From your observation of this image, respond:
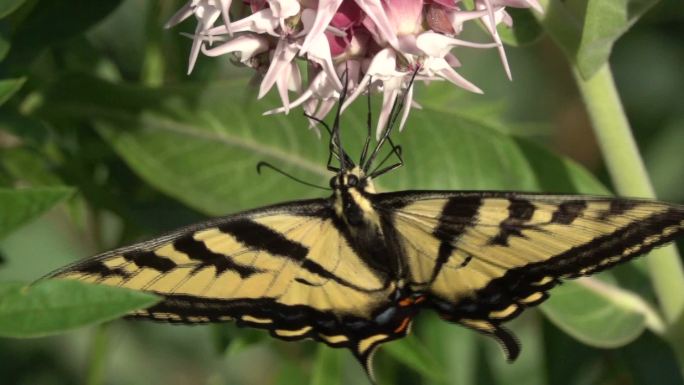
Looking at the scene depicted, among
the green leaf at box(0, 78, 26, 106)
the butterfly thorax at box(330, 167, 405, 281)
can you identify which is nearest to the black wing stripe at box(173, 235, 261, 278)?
the butterfly thorax at box(330, 167, 405, 281)

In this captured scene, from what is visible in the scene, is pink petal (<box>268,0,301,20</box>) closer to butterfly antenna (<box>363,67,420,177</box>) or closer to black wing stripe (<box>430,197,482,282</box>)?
butterfly antenna (<box>363,67,420,177</box>)

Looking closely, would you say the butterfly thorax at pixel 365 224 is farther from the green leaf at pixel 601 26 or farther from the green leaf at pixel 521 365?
the green leaf at pixel 521 365

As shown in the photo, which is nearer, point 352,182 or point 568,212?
point 568,212

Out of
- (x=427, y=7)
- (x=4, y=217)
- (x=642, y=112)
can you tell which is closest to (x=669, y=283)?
(x=427, y=7)

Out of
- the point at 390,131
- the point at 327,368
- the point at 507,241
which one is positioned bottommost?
the point at 327,368

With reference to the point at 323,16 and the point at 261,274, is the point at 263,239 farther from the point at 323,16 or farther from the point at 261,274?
the point at 323,16

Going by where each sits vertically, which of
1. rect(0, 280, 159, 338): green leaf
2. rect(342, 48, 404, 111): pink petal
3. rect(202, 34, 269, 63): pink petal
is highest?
rect(202, 34, 269, 63): pink petal

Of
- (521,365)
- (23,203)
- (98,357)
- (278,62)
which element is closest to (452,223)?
(278,62)
